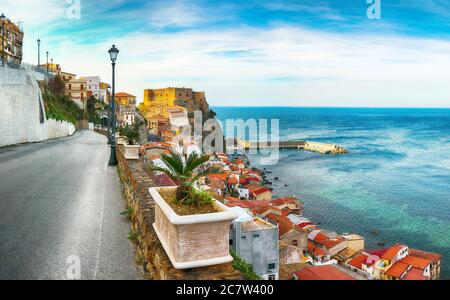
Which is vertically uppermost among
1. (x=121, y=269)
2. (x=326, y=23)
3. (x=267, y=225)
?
(x=326, y=23)

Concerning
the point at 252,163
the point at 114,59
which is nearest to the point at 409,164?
the point at 252,163

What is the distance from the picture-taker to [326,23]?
2110 inches

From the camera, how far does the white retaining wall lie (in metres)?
20.5

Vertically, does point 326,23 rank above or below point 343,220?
above

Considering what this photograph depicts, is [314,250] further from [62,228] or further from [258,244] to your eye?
[62,228]

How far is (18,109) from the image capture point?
2223 cm

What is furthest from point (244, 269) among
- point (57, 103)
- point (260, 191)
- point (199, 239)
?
point (260, 191)

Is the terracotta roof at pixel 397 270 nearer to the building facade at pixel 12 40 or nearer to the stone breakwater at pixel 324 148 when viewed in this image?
the building facade at pixel 12 40

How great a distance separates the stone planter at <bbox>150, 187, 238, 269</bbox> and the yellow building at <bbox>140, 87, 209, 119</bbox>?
10460 cm
